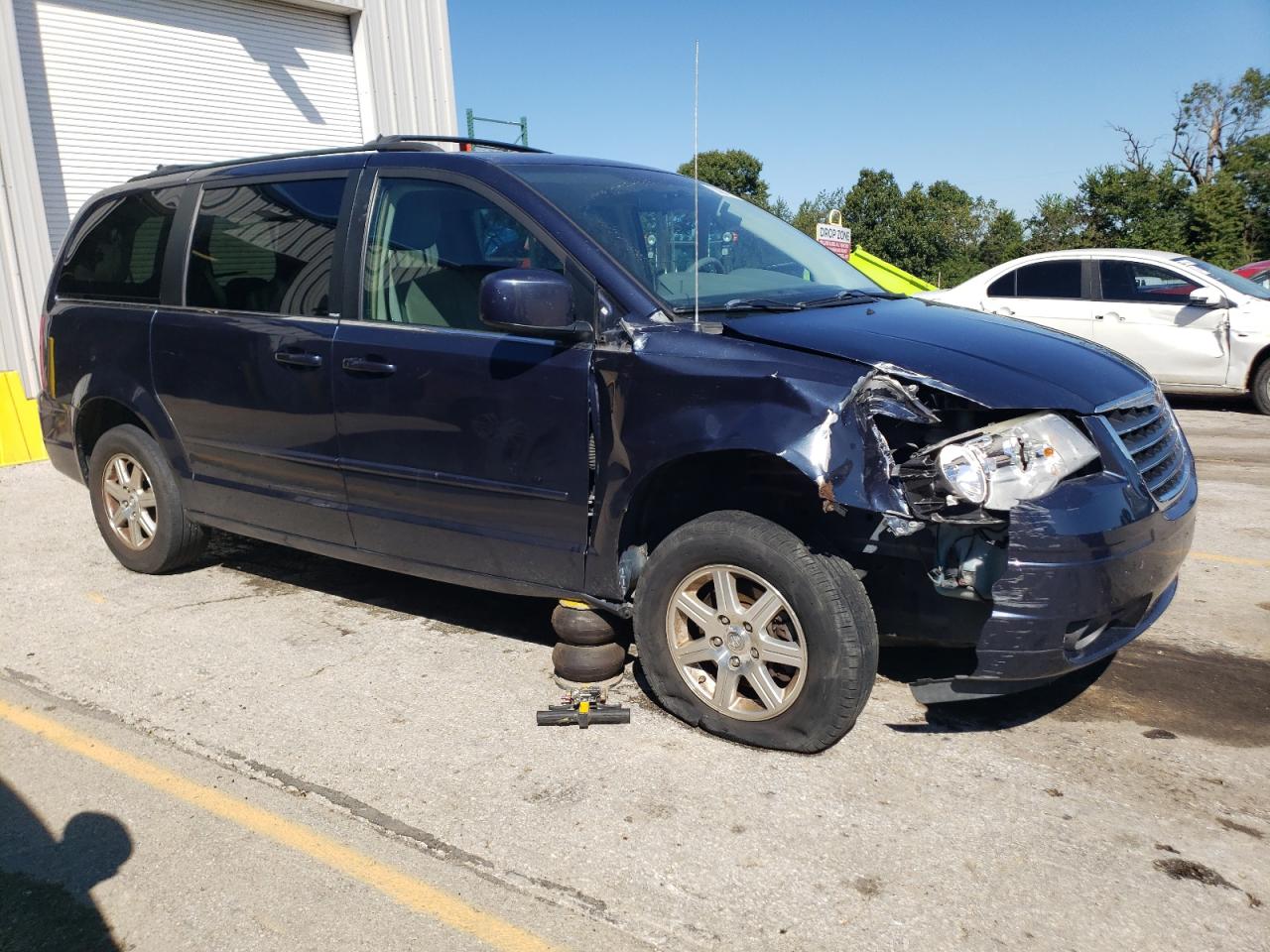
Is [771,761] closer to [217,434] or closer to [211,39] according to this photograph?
[217,434]

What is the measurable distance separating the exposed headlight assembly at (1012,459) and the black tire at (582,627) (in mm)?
1463

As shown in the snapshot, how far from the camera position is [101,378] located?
5.34m

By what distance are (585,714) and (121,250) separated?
11.6ft

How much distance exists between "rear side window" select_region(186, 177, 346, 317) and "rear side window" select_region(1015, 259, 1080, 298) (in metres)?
8.65

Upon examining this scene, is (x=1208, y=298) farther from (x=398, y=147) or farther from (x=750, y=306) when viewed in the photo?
(x=398, y=147)

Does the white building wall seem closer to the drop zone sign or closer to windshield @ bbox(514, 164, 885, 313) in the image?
the drop zone sign

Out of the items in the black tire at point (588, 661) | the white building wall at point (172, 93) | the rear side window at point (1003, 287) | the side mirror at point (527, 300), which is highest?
the white building wall at point (172, 93)

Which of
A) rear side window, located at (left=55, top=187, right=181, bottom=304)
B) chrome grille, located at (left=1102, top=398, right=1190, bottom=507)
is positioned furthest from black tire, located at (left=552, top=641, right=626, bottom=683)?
rear side window, located at (left=55, top=187, right=181, bottom=304)

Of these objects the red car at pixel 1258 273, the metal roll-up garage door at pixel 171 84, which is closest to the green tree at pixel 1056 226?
the red car at pixel 1258 273

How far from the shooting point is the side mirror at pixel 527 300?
3.45 m

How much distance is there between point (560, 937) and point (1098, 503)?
194 cm

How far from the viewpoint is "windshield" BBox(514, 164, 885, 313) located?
3.80 meters

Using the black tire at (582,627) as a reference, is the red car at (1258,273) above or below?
above

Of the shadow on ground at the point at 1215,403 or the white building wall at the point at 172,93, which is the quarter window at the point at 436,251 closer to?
the white building wall at the point at 172,93
